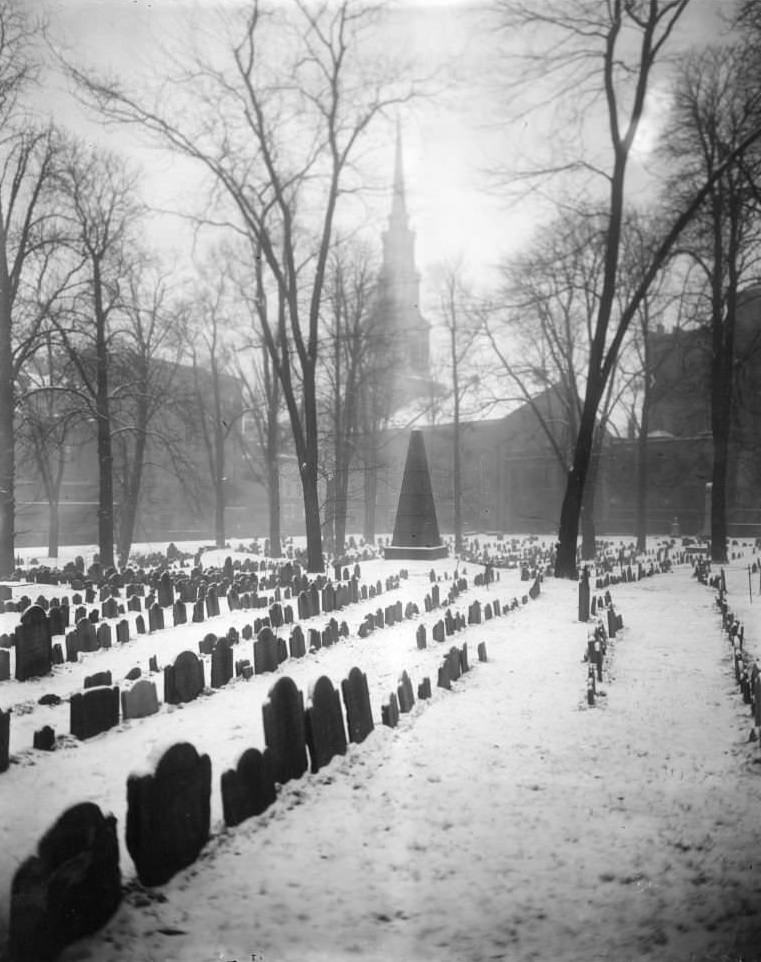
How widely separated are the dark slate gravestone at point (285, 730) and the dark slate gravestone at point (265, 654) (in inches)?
99.0

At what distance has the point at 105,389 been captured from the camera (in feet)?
56.3

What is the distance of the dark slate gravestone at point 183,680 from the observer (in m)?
5.37

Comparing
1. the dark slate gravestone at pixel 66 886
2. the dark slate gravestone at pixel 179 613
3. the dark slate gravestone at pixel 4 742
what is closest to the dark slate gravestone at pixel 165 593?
the dark slate gravestone at pixel 179 613

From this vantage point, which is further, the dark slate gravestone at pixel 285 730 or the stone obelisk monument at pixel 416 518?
the stone obelisk monument at pixel 416 518

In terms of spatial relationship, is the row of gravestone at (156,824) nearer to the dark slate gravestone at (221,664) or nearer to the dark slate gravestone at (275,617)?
the dark slate gravestone at (221,664)

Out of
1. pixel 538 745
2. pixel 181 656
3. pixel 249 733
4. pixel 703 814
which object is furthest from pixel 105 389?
pixel 703 814

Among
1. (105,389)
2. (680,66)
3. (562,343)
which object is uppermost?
(680,66)

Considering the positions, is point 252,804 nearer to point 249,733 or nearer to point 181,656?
point 249,733

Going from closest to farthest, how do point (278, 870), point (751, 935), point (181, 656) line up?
1. point (751, 935)
2. point (278, 870)
3. point (181, 656)

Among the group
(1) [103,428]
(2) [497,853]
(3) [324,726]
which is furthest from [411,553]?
(2) [497,853]

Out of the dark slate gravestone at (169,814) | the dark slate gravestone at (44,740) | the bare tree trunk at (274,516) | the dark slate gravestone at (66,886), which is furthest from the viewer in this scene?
the bare tree trunk at (274,516)

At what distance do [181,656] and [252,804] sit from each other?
2361 mm

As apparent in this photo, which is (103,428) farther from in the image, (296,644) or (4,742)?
(4,742)

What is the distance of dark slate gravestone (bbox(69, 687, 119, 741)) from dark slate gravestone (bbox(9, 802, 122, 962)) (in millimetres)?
2216
